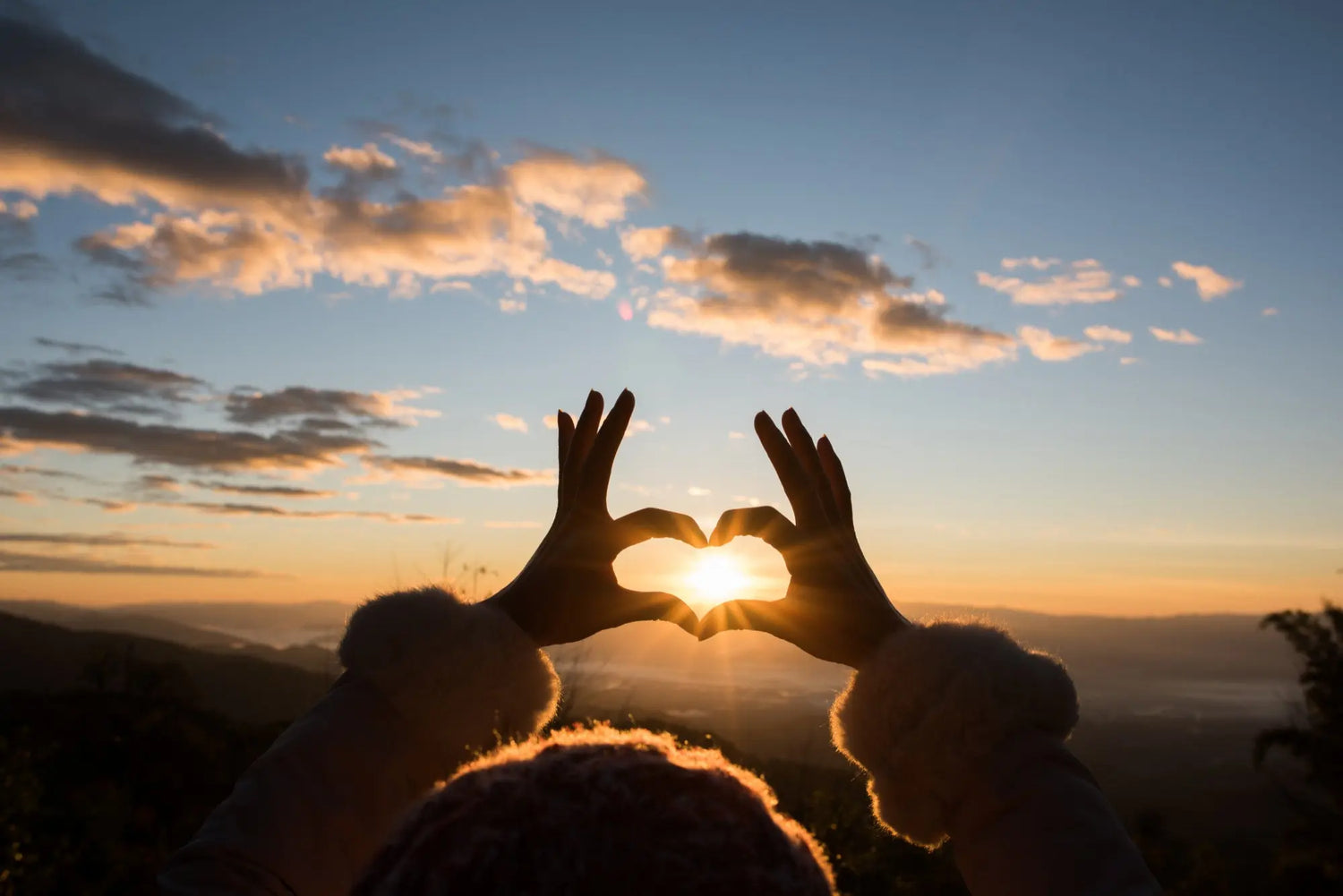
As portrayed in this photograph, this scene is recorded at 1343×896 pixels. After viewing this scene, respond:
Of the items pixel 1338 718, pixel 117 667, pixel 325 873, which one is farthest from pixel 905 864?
pixel 117 667

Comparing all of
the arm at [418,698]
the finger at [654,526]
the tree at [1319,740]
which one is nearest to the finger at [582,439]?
the arm at [418,698]

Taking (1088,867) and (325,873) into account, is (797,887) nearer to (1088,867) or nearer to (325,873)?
(1088,867)

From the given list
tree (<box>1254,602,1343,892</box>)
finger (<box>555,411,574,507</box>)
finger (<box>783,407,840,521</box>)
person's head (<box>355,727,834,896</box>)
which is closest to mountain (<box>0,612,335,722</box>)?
tree (<box>1254,602,1343,892</box>)

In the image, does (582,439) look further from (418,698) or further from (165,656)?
(165,656)

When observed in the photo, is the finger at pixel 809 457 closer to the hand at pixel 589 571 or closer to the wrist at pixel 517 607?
the hand at pixel 589 571

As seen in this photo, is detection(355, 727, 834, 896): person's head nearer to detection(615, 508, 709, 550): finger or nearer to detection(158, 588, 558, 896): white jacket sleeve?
detection(158, 588, 558, 896): white jacket sleeve

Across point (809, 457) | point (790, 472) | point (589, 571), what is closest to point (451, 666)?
point (589, 571)

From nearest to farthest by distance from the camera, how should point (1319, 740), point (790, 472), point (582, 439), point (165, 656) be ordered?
1. point (790, 472)
2. point (582, 439)
3. point (1319, 740)
4. point (165, 656)
